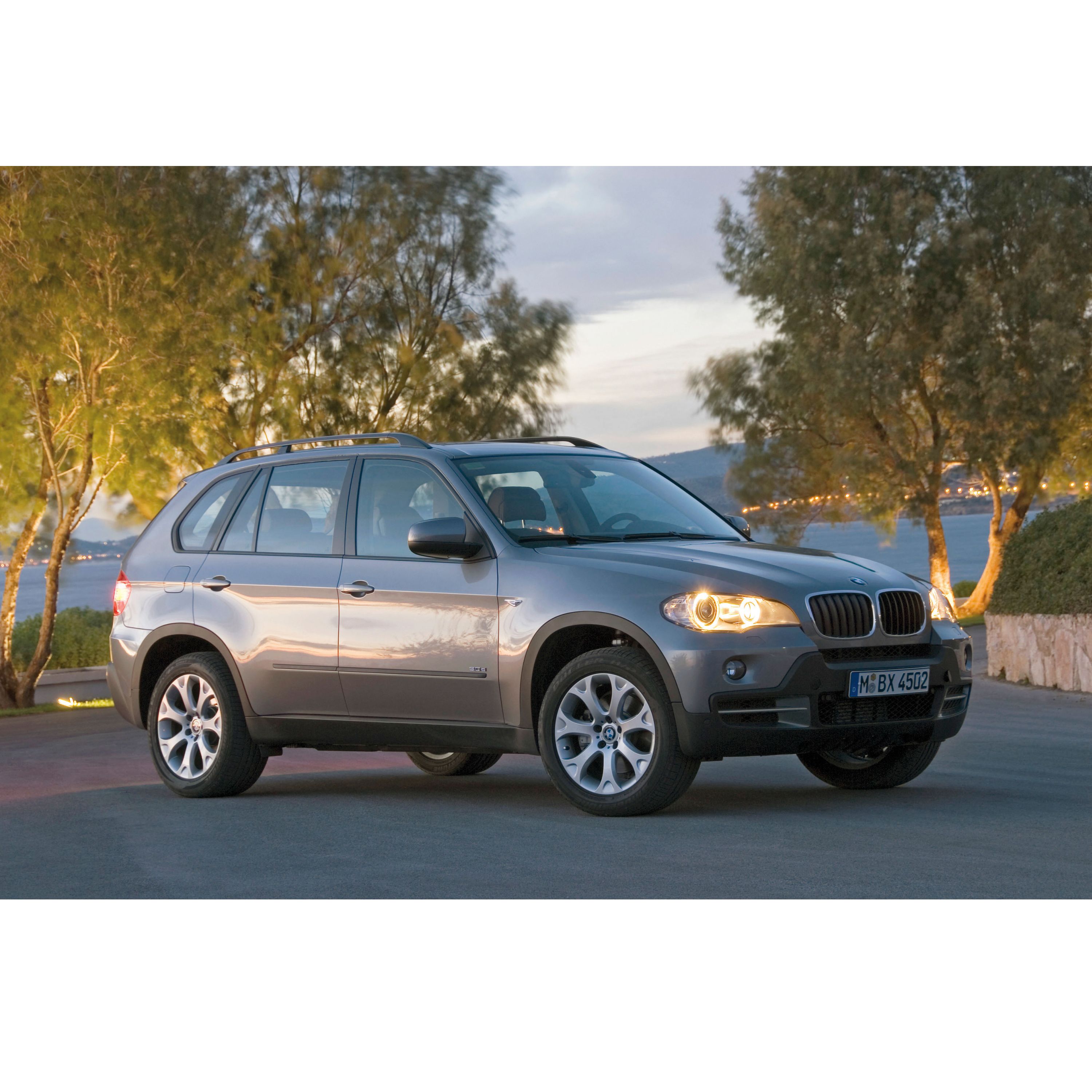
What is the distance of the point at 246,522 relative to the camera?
10.1 metres

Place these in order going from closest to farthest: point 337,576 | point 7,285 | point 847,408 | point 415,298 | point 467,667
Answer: point 467,667 → point 337,576 → point 7,285 → point 415,298 → point 847,408

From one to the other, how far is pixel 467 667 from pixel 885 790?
8.24 ft

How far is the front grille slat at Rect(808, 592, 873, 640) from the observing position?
26.9 ft

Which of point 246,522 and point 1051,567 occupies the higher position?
point 246,522

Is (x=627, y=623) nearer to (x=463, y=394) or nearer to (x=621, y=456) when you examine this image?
(x=621, y=456)

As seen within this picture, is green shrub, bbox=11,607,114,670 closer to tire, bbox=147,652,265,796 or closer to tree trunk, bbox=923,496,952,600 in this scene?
tree trunk, bbox=923,496,952,600

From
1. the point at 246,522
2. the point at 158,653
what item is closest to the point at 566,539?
the point at 246,522

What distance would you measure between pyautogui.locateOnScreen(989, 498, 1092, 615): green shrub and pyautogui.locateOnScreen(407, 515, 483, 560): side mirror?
27.1ft

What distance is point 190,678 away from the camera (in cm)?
1005

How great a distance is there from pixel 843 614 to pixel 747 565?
514 millimetres

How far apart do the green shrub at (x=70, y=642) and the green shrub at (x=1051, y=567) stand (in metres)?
19.5

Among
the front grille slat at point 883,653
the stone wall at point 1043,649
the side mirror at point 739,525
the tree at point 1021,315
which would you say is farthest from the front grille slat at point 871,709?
the tree at point 1021,315

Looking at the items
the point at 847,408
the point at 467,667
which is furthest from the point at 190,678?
the point at 847,408

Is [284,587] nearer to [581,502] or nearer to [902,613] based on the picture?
[581,502]
